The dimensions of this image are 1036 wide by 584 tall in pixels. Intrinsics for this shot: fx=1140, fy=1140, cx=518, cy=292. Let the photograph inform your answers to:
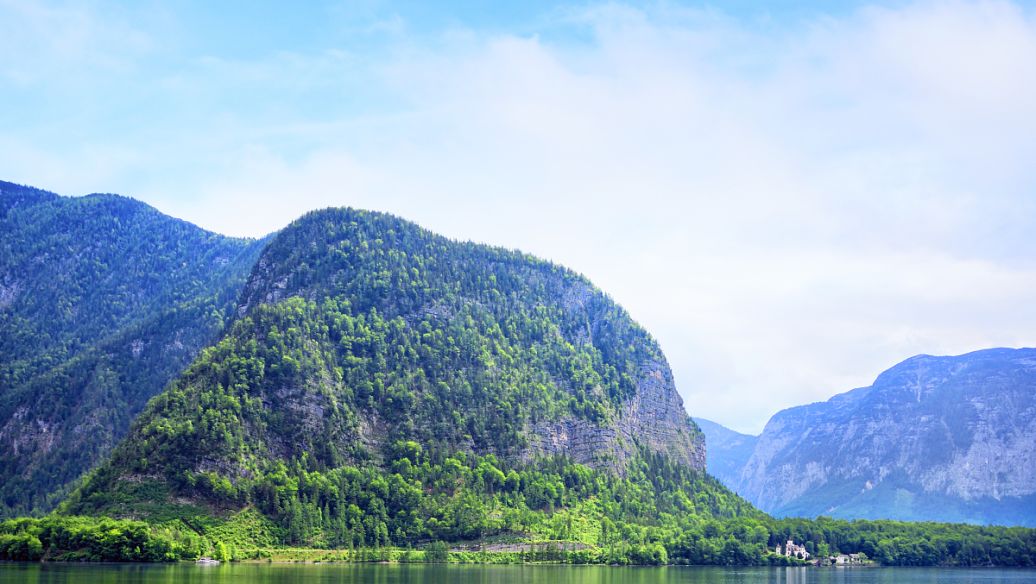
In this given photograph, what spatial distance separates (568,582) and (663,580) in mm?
26481

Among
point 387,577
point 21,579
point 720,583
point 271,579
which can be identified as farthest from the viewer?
point 720,583

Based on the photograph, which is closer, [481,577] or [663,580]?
[481,577]

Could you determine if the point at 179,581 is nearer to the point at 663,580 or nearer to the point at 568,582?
the point at 568,582

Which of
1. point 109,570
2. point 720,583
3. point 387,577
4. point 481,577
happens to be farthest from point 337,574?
point 720,583

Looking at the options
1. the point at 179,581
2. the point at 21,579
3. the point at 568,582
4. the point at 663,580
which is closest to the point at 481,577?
the point at 568,582

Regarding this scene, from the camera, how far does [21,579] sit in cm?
14638

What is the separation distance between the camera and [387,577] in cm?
17750

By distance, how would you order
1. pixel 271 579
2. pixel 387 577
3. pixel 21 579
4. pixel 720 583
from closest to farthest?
pixel 21 579 < pixel 271 579 < pixel 387 577 < pixel 720 583

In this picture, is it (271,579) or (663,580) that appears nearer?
(271,579)

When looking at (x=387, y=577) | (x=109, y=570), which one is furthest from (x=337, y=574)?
(x=109, y=570)

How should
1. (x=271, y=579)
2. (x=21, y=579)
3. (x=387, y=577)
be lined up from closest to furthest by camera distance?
(x=21, y=579), (x=271, y=579), (x=387, y=577)

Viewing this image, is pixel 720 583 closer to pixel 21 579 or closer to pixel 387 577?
pixel 387 577

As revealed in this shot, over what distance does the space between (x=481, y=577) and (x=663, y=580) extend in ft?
111

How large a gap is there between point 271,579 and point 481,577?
37.3 meters
